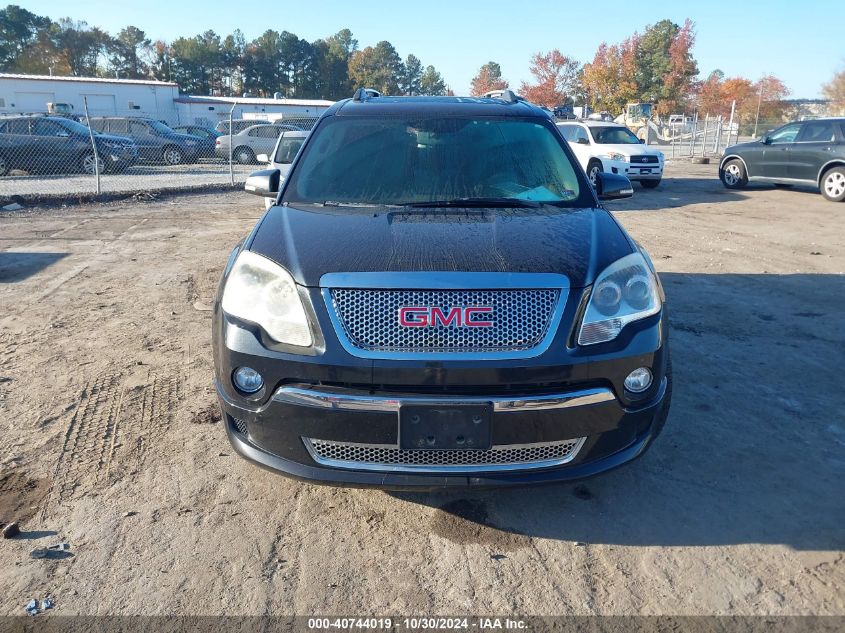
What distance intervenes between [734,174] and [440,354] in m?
16.4

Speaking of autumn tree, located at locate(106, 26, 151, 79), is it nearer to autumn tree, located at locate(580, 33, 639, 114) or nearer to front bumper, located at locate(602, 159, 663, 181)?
autumn tree, located at locate(580, 33, 639, 114)

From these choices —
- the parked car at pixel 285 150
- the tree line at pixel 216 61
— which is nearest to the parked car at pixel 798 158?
the parked car at pixel 285 150

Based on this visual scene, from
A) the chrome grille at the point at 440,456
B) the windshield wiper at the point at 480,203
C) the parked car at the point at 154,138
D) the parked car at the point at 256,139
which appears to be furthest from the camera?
the parked car at the point at 256,139

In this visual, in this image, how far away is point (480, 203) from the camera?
10.9ft

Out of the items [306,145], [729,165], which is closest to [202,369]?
[306,145]

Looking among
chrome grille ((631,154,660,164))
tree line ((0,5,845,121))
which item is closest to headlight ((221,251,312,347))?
chrome grille ((631,154,660,164))

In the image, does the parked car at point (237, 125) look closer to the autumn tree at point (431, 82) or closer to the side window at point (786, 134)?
the side window at point (786, 134)

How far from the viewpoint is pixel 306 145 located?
3791 mm

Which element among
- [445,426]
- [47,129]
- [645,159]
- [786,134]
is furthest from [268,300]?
[47,129]

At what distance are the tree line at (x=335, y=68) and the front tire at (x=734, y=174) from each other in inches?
1611

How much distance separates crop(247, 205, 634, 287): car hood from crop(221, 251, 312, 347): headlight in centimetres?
5

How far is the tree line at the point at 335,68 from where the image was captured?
54.8 m

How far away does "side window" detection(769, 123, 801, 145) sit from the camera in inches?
569

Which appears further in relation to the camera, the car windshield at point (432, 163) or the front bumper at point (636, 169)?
the front bumper at point (636, 169)
